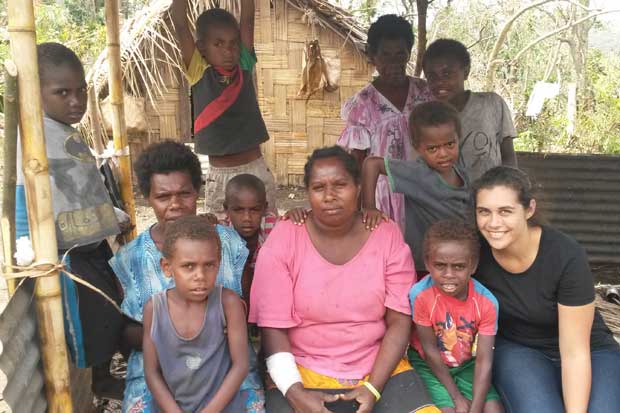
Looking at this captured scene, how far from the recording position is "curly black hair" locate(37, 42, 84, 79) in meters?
2.41

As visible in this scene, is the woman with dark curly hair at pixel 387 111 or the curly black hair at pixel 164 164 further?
the woman with dark curly hair at pixel 387 111

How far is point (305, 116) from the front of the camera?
945cm

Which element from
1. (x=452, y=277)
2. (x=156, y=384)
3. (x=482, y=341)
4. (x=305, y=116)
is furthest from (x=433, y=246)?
(x=305, y=116)

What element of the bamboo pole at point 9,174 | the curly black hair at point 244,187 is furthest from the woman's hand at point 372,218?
the bamboo pole at point 9,174

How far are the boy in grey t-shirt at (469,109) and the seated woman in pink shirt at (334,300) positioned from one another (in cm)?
112

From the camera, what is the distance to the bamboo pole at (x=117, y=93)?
3594mm

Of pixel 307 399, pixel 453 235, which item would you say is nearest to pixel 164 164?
pixel 307 399

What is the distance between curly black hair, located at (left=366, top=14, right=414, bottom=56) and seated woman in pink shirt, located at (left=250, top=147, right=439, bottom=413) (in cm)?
146

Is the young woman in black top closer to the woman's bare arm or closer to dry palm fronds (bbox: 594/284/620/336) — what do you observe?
the woman's bare arm

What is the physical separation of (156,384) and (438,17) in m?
18.1

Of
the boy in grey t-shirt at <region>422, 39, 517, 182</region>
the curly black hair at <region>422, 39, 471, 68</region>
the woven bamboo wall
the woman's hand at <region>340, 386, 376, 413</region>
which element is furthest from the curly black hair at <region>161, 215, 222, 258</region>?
the woven bamboo wall

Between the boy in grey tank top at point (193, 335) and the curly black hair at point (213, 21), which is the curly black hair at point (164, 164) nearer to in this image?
the boy in grey tank top at point (193, 335)

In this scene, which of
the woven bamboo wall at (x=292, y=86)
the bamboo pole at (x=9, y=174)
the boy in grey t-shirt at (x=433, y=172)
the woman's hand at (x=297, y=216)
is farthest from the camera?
the woven bamboo wall at (x=292, y=86)

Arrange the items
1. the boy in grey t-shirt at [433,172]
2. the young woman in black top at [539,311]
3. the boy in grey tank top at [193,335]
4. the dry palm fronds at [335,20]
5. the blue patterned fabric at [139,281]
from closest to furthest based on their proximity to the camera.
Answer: the boy in grey tank top at [193,335], the young woman in black top at [539,311], the blue patterned fabric at [139,281], the boy in grey t-shirt at [433,172], the dry palm fronds at [335,20]
